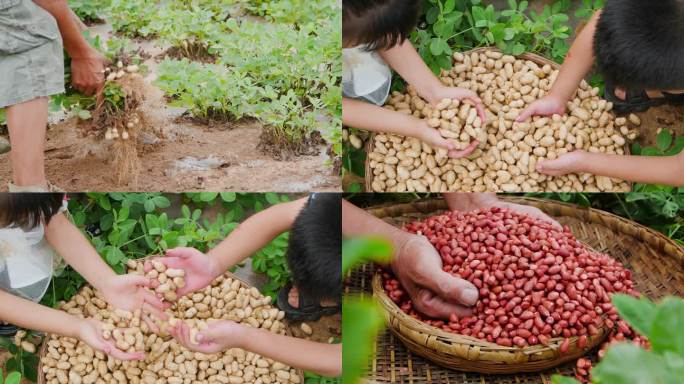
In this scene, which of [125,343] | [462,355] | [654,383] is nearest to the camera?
[654,383]

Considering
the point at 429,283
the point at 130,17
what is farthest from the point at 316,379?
the point at 130,17

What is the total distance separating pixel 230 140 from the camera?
5.61 ft

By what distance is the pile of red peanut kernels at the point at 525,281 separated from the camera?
58.9 inches

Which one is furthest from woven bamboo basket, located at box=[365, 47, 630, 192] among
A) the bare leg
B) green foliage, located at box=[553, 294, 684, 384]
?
green foliage, located at box=[553, 294, 684, 384]

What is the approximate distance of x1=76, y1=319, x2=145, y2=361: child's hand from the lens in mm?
1612

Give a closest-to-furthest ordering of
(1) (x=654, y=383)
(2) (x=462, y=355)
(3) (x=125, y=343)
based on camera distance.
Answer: (1) (x=654, y=383)
(2) (x=462, y=355)
(3) (x=125, y=343)

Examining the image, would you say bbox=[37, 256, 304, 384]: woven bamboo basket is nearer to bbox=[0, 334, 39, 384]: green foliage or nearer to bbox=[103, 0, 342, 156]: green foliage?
bbox=[0, 334, 39, 384]: green foliage

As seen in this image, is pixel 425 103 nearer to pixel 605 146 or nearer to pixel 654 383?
pixel 605 146

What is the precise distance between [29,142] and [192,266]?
0.49 meters

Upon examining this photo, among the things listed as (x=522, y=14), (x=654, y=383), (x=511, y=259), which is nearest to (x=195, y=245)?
(x=511, y=259)

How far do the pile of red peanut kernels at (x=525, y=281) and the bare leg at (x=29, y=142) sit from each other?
0.87m

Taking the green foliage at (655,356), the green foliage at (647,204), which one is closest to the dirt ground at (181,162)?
the green foliage at (647,204)

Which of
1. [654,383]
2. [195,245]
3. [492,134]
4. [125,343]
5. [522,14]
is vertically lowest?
[125,343]

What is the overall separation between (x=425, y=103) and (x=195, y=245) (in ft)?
2.13
